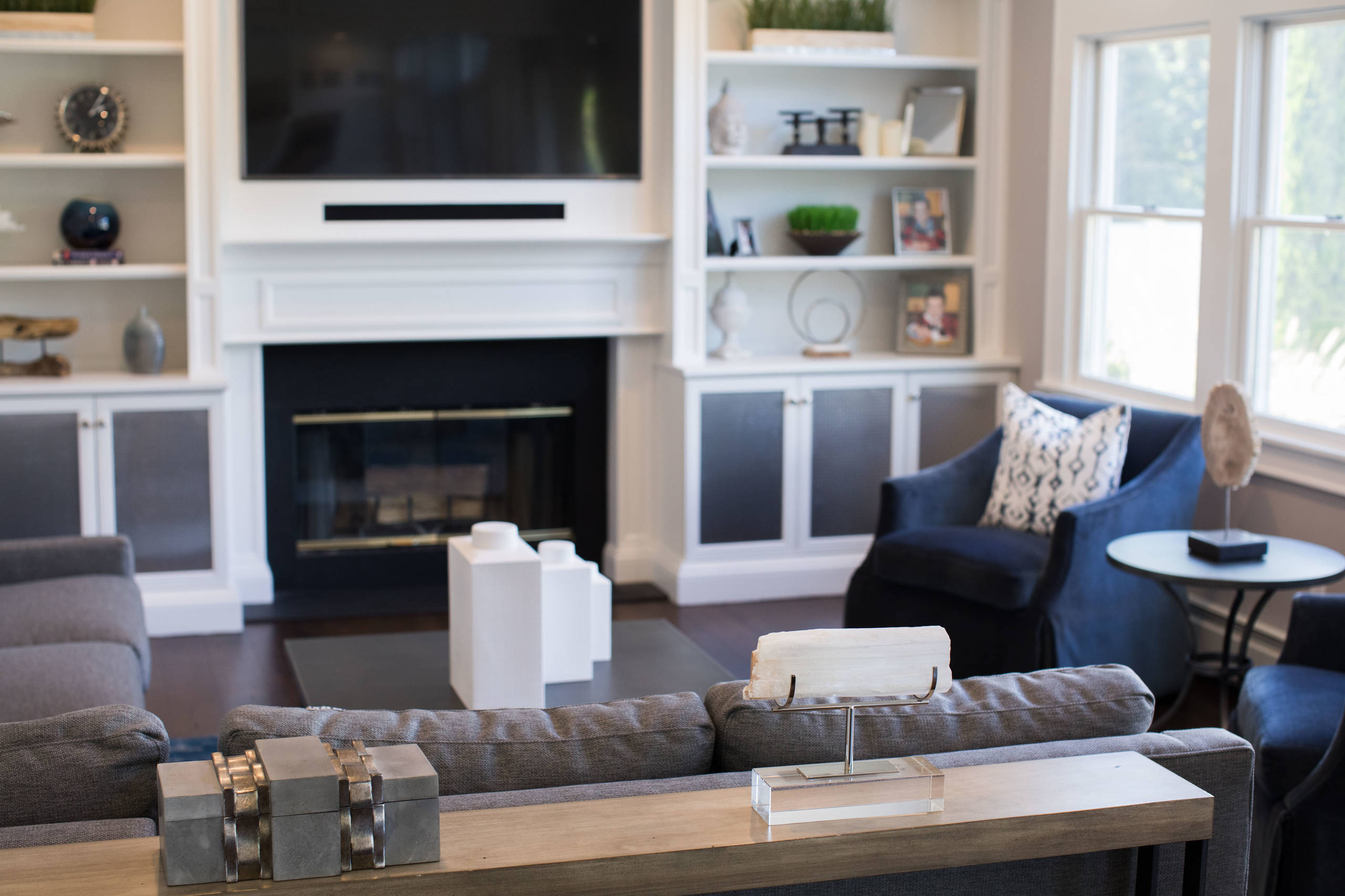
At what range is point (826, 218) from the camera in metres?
5.36

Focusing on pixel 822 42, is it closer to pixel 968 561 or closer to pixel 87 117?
pixel 968 561

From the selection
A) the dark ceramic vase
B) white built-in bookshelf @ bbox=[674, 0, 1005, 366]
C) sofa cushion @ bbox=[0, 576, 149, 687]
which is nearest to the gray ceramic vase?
the dark ceramic vase

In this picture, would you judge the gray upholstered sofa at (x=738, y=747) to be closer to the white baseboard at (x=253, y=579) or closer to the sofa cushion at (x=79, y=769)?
the sofa cushion at (x=79, y=769)

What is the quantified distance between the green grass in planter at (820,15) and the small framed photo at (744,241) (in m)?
0.74

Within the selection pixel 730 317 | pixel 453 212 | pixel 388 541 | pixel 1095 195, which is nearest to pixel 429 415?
pixel 388 541

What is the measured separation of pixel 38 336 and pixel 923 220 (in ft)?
10.9

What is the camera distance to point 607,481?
18.5 feet

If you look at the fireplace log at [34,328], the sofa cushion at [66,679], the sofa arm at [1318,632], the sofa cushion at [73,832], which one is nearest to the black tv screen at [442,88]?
the fireplace log at [34,328]

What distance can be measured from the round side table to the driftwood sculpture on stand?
3.45 meters

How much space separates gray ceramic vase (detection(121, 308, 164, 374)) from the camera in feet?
15.8

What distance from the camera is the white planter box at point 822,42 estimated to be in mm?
5234

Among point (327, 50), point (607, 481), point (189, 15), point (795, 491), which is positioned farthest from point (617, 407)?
point (189, 15)

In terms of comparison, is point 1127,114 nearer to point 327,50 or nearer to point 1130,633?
point 1130,633

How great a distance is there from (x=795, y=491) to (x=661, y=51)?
1.74 metres
